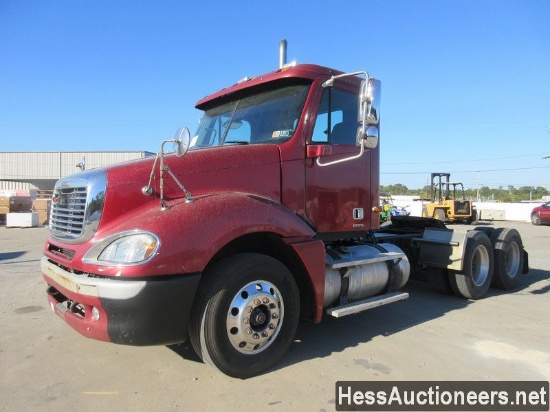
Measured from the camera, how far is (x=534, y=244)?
13539 millimetres

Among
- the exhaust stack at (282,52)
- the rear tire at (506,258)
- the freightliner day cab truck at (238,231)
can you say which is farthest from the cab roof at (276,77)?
the rear tire at (506,258)

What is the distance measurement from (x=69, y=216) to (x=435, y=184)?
23191mm

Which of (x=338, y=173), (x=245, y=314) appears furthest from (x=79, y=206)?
(x=338, y=173)

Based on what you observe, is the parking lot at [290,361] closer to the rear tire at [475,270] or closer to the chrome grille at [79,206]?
the rear tire at [475,270]

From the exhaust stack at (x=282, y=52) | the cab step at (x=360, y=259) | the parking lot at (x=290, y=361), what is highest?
the exhaust stack at (x=282, y=52)

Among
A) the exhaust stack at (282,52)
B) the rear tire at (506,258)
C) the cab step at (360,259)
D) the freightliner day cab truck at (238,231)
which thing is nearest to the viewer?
the freightliner day cab truck at (238,231)

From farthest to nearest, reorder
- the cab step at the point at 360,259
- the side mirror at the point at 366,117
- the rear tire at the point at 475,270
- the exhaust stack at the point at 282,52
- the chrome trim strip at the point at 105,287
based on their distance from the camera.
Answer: the rear tire at the point at 475,270, the exhaust stack at the point at 282,52, the cab step at the point at 360,259, the side mirror at the point at 366,117, the chrome trim strip at the point at 105,287

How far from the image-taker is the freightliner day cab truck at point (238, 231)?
2.76 meters

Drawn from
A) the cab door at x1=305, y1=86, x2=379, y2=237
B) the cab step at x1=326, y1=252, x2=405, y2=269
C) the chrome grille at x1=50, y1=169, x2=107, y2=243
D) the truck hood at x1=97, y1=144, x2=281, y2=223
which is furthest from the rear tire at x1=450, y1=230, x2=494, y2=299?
the chrome grille at x1=50, y1=169, x2=107, y2=243

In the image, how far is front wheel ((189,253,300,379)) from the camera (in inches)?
117

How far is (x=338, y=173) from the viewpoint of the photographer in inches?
169

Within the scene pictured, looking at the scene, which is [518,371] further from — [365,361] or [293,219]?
[293,219]

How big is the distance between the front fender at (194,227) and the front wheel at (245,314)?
23 centimetres

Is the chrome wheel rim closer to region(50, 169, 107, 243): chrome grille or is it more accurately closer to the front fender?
the front fender
